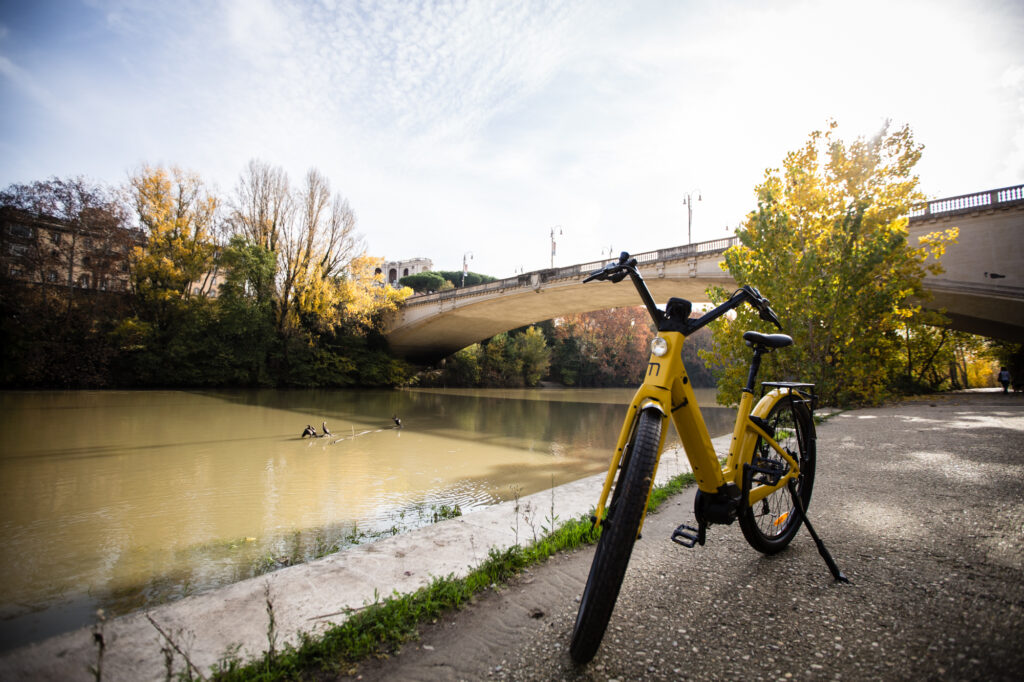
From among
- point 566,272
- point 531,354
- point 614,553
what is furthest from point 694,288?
Answer: point 614,553

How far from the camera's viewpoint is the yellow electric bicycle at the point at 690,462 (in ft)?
4.62

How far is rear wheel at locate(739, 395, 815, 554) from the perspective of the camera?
85.7 inches

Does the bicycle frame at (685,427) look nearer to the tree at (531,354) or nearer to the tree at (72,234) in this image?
the tree at (72,234)

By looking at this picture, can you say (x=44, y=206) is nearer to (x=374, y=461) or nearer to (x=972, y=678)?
(x=374, y=461)

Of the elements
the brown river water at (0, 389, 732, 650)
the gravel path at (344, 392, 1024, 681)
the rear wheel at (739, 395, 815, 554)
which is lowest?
the brown river water at (0, 389, 732, 650)

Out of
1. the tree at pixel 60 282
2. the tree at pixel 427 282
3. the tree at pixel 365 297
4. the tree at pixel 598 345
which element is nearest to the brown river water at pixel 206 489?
the tree at pixel 60 282

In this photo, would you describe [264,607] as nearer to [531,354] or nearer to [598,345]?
[531,354]

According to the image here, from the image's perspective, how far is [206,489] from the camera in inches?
209

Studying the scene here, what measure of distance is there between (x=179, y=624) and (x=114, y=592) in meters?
1.91

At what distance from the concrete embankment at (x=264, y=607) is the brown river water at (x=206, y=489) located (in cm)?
135

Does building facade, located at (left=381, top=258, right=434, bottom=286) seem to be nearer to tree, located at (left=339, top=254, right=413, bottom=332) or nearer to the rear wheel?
tree, located at (left=339, top=254, right=413, bottom=332)

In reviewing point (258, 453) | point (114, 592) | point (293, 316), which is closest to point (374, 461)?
point (258, 453)

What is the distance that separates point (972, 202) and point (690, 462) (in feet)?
53.2

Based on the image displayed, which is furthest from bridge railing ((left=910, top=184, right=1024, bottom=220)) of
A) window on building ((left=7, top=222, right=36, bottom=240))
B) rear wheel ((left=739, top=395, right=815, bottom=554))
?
window on building ((left=7, top=222, right=36, bottom=240))
